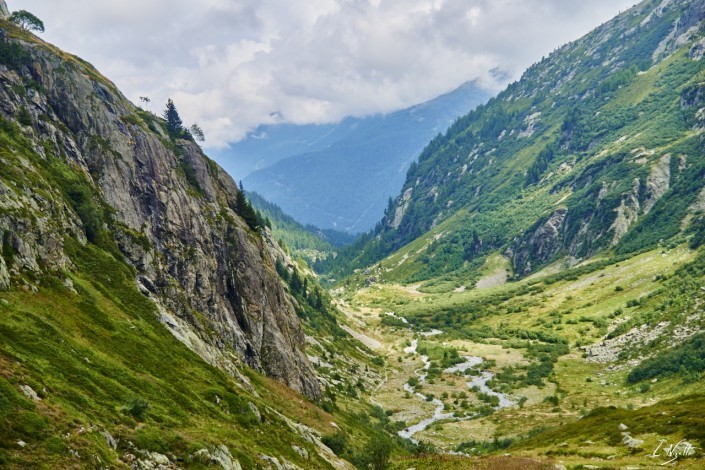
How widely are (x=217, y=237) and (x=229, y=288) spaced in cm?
854

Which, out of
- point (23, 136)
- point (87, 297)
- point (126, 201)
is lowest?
point (87, 297)

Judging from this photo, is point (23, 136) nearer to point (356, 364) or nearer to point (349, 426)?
point (349, 426)

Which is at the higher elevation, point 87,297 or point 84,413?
point 87,297

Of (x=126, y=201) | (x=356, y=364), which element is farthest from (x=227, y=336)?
(x=356, y=364)

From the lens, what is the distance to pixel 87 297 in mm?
44906

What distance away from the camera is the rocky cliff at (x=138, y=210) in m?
53.9

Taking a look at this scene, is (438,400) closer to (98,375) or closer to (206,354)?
(206,354)

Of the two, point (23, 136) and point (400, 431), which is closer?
point (23, 136)

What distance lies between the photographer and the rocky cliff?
5394 cm

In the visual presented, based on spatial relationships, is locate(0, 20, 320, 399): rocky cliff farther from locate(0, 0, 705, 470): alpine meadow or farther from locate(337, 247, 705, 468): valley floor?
locate(337, 247, 705, 468): valley floor

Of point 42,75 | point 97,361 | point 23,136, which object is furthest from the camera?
point 42,75
